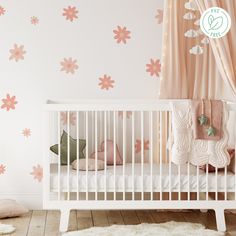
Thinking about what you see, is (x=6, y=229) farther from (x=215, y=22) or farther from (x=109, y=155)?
(x=215, y=22)

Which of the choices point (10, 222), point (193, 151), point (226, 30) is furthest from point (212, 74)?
point (10, 222)

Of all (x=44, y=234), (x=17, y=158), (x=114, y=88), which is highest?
(x=114, y=88)

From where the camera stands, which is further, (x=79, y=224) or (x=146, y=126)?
(x=146, y=126)

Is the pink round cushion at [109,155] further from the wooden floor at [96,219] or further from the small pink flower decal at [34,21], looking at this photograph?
the small pink flower decal at [34,21]

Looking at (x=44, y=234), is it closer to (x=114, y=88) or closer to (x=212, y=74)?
(x=114, y=88)

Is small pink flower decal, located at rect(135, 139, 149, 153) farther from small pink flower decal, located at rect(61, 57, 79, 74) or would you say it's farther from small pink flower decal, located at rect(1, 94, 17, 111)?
small pink flower decal, located at rect(1, 94, 17, 111)

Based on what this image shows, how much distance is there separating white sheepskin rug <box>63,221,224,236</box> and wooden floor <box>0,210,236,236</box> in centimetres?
16

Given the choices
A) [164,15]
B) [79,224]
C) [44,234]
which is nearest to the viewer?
[44,234]

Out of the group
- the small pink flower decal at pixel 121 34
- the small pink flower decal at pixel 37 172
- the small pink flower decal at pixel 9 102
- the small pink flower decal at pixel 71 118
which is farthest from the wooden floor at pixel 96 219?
the small pink flower decal at pixel 121 34

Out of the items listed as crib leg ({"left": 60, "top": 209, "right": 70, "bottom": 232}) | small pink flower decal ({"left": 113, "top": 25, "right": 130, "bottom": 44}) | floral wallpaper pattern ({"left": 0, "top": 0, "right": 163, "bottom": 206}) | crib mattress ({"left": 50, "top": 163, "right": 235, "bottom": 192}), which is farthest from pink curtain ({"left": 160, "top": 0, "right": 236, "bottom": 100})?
crib leg ({"left": 60, "top": 209, "right": 70, "bottom": 232})

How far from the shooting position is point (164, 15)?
483 cm

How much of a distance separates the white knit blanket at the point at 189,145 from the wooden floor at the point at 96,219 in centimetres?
48

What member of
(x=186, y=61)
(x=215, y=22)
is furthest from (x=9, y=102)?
(x=215, y=22)

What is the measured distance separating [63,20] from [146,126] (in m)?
1.00
